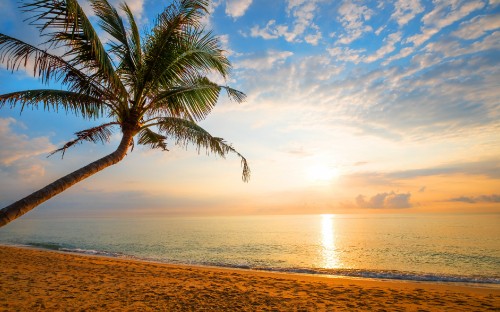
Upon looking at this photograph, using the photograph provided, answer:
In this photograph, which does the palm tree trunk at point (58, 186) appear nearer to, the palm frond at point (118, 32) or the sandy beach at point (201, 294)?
the palm frond at point (118, 32)

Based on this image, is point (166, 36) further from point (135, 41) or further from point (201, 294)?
point (201, 294)

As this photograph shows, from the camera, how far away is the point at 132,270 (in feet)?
45.8

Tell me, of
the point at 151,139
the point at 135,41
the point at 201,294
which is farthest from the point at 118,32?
the point at 201,294

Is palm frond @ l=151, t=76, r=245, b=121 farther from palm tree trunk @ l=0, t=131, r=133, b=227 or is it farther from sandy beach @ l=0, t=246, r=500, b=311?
sandy beach @ l=0, t=246, r=500, b=311

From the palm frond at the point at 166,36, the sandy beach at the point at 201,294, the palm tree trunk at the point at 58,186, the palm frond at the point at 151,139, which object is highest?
the palm frond at the point at 166,36

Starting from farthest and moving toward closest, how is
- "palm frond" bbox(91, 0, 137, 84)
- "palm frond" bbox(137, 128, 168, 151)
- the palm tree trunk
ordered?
"palm frond" bbox(137, 128, 168, 151) < "palm frond" bbox(91, 0, 137, 84) < the palm tree trunk

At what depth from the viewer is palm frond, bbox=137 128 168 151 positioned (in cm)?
883

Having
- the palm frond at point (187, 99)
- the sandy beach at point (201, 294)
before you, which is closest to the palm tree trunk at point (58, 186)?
the palm frond at point (187, 99)

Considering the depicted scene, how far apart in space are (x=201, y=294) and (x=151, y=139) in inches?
211

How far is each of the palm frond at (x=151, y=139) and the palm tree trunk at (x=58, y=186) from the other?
303cm

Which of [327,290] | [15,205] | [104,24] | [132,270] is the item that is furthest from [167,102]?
[132,270]

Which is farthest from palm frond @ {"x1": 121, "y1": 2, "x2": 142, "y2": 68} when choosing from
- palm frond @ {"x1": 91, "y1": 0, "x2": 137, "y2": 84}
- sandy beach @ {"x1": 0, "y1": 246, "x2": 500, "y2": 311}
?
sandy beach @ {"x1": 0, "y1": 246, "x2": 500, "y2": 311}

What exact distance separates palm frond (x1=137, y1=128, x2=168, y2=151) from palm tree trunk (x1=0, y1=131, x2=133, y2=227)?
9.94ft

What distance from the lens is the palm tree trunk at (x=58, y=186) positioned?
344 centimetres
